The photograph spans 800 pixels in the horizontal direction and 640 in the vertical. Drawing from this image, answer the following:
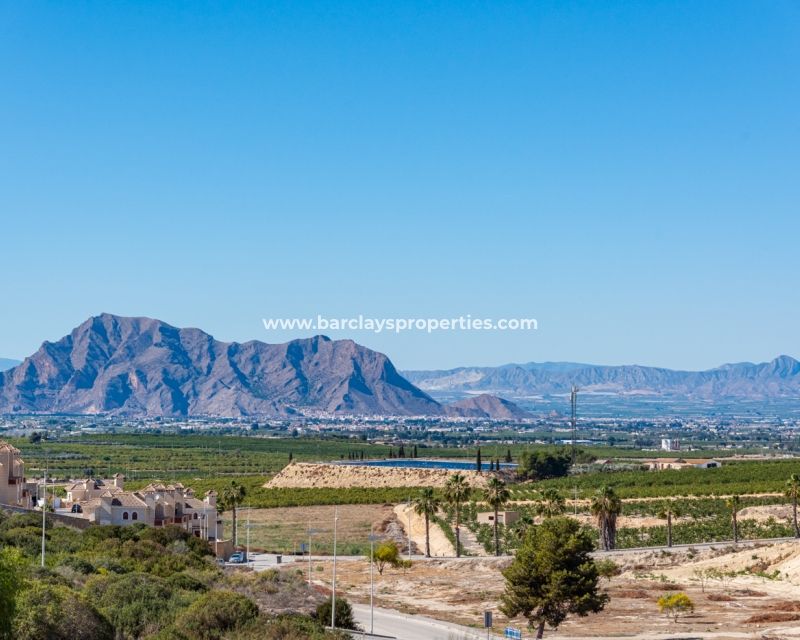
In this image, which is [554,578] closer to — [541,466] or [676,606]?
[676,606]

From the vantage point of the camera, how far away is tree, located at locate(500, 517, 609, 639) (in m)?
41.1

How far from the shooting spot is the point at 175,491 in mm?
72875

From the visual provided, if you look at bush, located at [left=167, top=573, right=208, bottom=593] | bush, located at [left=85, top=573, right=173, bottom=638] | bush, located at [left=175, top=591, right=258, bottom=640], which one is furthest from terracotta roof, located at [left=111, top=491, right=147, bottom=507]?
bush, located at [left=175, top=591, right=258, bottom=640]

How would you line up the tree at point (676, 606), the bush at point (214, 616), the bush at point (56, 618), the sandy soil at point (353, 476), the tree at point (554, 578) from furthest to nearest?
the sandy soil at point (353, 476)
the tree at point (676, 606)
the tree at point (554, 578)
the bush at point (214, 616)
the bush at point (56, 618)

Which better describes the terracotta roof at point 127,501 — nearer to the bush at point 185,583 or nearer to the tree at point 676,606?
the bush at point 185,583

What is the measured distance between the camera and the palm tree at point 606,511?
209 ft

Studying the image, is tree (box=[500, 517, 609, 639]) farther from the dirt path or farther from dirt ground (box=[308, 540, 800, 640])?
the dirt path

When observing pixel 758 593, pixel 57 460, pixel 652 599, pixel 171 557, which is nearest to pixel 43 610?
pixel 171 557

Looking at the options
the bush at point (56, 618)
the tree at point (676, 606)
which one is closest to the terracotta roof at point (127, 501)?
the tree at point (676, 606)

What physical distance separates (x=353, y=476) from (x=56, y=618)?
10268 centimetres

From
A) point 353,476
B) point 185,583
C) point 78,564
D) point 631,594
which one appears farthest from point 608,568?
point 353,476

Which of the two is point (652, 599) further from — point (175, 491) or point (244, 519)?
point (244, 519)

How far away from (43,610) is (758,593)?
37.9 meters

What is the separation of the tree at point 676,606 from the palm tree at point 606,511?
15.1m
